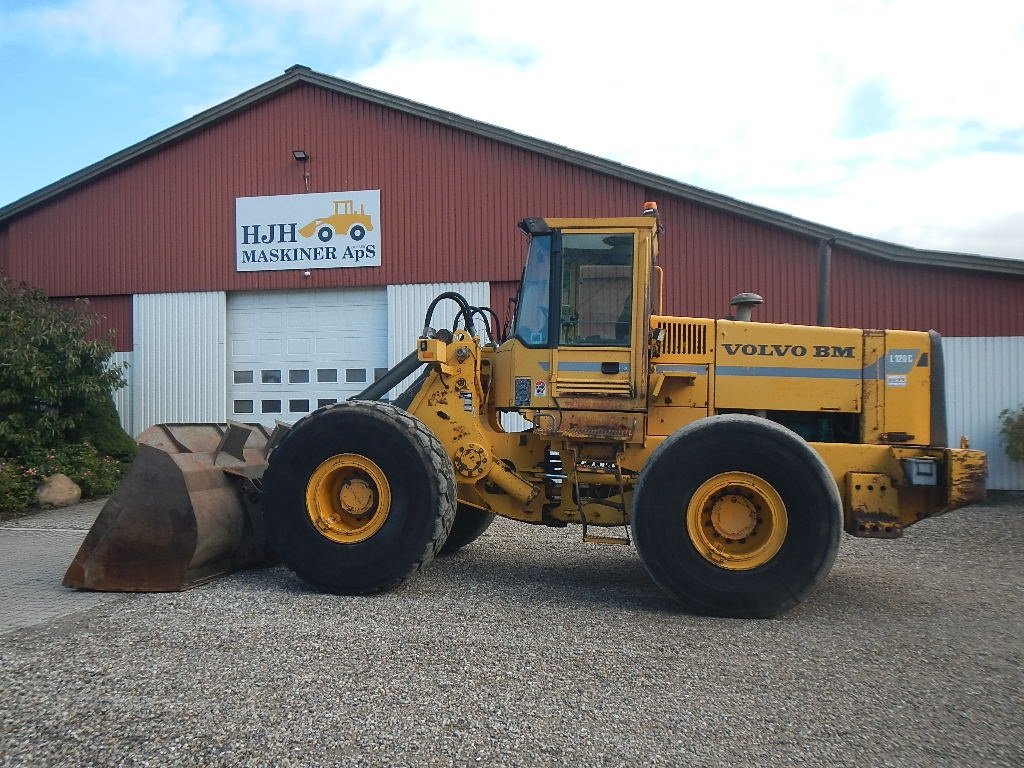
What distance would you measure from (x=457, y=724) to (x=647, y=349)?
3400mm

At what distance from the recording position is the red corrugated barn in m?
13.6

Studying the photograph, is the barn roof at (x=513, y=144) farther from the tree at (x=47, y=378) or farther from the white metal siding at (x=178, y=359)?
the tree at (x=47, y=378)

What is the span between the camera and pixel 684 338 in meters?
6.60

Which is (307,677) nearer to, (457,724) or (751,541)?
(457,724)

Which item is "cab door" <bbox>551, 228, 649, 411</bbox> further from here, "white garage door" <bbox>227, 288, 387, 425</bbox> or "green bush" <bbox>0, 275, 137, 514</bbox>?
"green bush" <bbox>0, 275, 137, 514</bbox>

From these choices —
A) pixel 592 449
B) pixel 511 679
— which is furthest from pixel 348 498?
pixel 511 679

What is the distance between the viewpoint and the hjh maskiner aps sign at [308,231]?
A: 14.8m

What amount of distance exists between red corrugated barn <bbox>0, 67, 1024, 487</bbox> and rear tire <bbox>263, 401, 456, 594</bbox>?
7.77 meters

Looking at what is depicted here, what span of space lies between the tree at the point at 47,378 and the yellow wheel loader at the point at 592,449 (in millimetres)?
7149

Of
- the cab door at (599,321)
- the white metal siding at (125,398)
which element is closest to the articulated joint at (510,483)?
the cab door at (599,321)

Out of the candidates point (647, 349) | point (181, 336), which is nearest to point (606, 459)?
point (647, 349)

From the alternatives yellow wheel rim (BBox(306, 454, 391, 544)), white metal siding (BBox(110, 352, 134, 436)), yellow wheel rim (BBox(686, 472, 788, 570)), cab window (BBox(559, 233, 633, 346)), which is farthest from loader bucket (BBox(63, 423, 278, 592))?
white metal siding (BBox(110, 352, 134, 436))

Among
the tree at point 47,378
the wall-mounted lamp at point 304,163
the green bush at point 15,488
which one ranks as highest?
the wall-mounted lamp at point 304,163

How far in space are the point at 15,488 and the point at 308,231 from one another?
6.15 m
